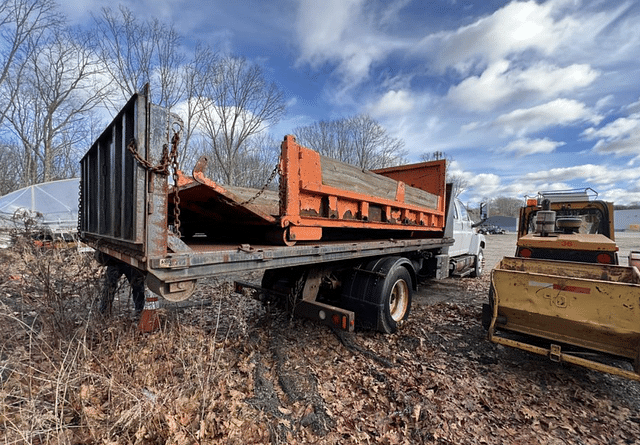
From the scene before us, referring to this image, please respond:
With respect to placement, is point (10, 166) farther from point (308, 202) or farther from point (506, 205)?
point (506, 205)

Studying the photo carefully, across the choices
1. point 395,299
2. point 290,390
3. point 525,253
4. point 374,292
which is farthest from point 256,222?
point 525,253

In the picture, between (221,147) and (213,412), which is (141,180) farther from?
(221,147)

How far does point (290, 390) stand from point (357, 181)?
8.39 ft

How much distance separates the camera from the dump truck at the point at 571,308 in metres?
3.04

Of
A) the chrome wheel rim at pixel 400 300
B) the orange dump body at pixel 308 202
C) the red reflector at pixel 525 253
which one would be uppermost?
the orange dump body at pixel 308 202

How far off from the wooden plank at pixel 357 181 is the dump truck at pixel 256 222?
0.01 meters

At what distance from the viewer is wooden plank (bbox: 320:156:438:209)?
3411 millimetres

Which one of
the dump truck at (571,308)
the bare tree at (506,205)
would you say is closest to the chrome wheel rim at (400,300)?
the dump truck at (571,308)

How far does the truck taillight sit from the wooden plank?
2.92 m

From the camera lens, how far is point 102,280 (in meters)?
4.57

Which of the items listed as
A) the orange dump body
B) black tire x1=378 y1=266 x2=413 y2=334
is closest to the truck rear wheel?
black tire x1=378 y1=266 x2=413 y2=334

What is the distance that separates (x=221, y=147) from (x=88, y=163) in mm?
21465

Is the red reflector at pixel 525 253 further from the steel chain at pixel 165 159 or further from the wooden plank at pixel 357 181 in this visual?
the steel chain at pixel 165 159

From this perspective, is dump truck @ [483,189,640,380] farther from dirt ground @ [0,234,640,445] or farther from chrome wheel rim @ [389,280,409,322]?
chrome wheel rim @ [389,280,409,322]
